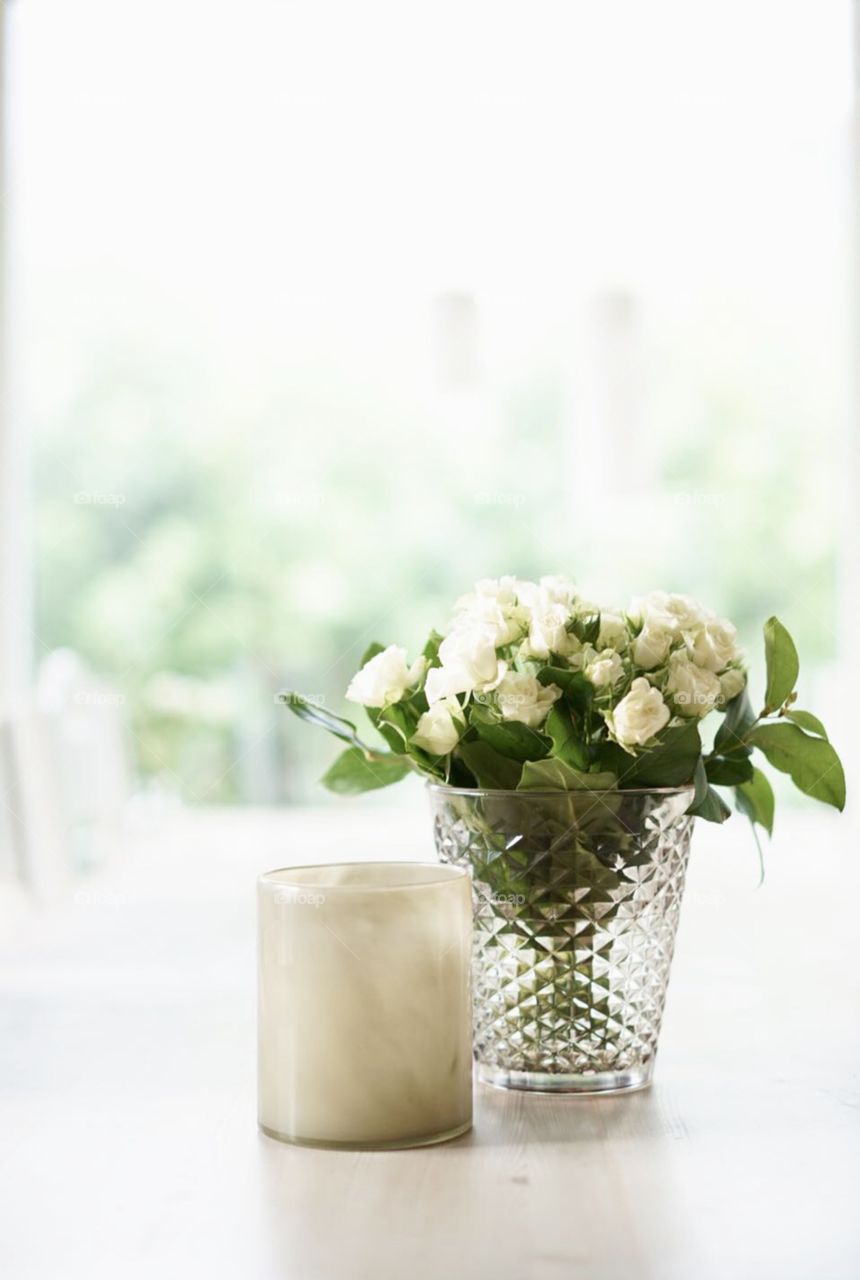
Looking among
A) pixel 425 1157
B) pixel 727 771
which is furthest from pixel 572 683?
pixel 425 1157

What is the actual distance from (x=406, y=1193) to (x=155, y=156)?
6.89 meters

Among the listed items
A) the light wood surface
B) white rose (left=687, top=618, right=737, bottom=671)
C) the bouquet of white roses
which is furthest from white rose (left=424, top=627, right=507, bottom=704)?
the light wood surface

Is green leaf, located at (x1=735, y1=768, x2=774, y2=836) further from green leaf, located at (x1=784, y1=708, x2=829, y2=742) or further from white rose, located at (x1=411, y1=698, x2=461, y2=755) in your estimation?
white rose, located at (x1=411, y1=698, x2=461, y2=755)

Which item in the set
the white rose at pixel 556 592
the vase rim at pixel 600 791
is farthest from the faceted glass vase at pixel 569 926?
the white rose at pixel 556 592

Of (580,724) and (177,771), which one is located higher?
(580,724)

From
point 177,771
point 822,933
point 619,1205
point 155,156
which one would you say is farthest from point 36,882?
point 177,771

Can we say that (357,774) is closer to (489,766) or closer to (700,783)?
(489,766)

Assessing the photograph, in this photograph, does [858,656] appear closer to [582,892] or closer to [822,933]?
[822,933]

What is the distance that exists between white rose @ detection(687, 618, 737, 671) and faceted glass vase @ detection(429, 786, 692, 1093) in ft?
0.22

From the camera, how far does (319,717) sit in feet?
2.47

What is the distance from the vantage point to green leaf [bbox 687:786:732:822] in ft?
2.30

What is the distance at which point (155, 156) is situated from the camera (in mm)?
6754

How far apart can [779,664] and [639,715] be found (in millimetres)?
132

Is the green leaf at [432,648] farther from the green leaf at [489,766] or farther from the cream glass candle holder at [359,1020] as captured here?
the cream glass candle holder at [359,1020]
